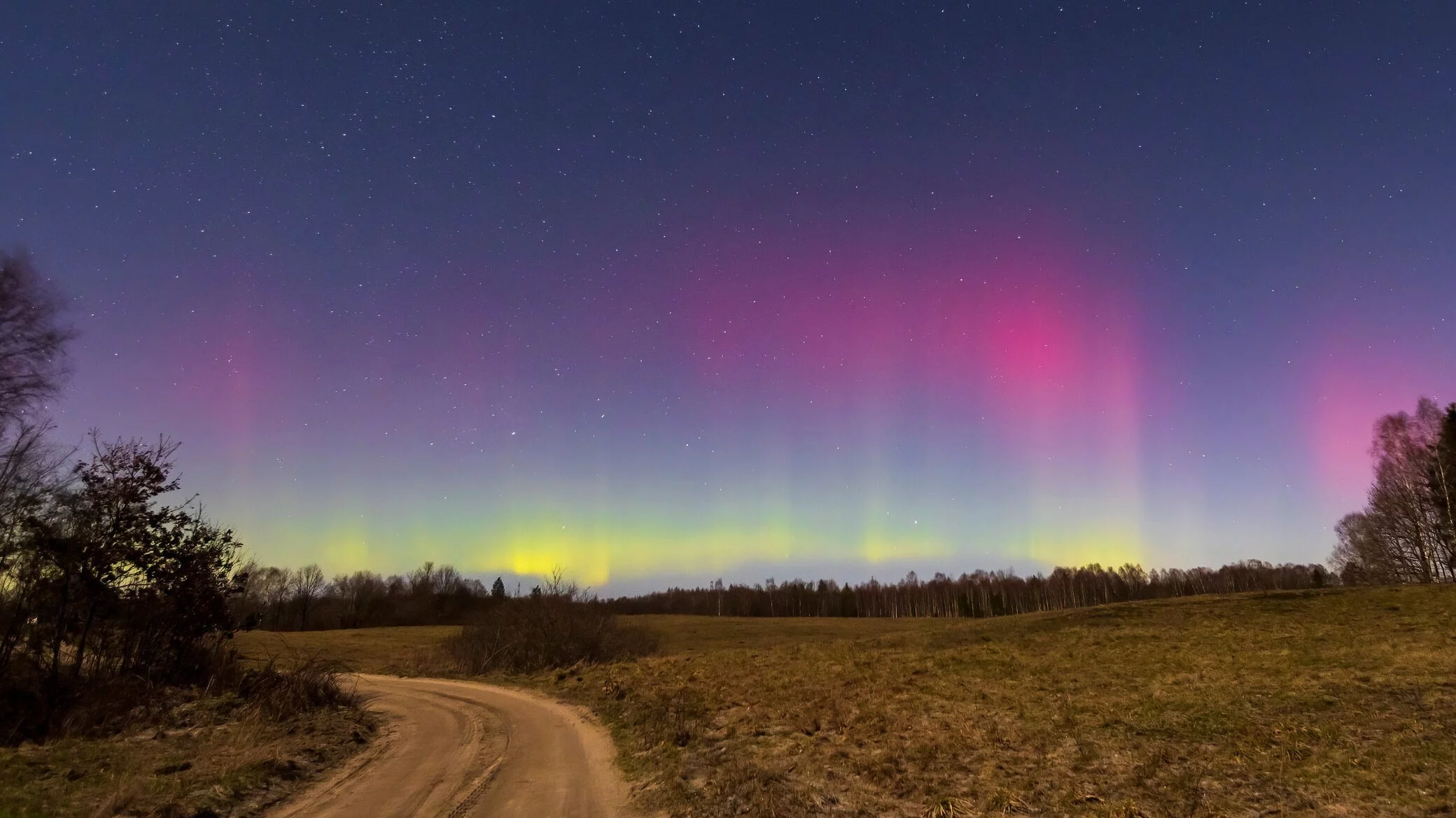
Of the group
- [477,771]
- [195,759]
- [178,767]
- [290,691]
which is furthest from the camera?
[290,691]

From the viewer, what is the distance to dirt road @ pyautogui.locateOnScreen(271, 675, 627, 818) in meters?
12.5

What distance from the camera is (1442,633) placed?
27.8m

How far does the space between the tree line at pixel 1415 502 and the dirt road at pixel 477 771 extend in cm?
7295

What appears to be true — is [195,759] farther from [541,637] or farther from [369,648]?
[369,648]

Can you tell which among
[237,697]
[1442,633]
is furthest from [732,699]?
[1442,633]

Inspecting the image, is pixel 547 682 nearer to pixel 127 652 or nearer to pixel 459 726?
pixel 459 726

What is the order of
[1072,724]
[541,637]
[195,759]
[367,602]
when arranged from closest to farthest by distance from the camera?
[195,759] < [1072,724] < [541,637] < [367,602]

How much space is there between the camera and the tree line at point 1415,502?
187 ft

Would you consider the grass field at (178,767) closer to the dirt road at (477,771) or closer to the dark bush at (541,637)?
the dirt road at (477,771)

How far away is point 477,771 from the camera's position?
50.6ft

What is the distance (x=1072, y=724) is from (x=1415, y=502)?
73360 millimetres

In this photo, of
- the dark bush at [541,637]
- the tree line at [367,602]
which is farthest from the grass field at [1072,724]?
the tree line at [367,602]

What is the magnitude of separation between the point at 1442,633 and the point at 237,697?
4590 cm

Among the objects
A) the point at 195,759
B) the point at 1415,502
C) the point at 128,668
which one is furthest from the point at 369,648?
the point at 1415,502
